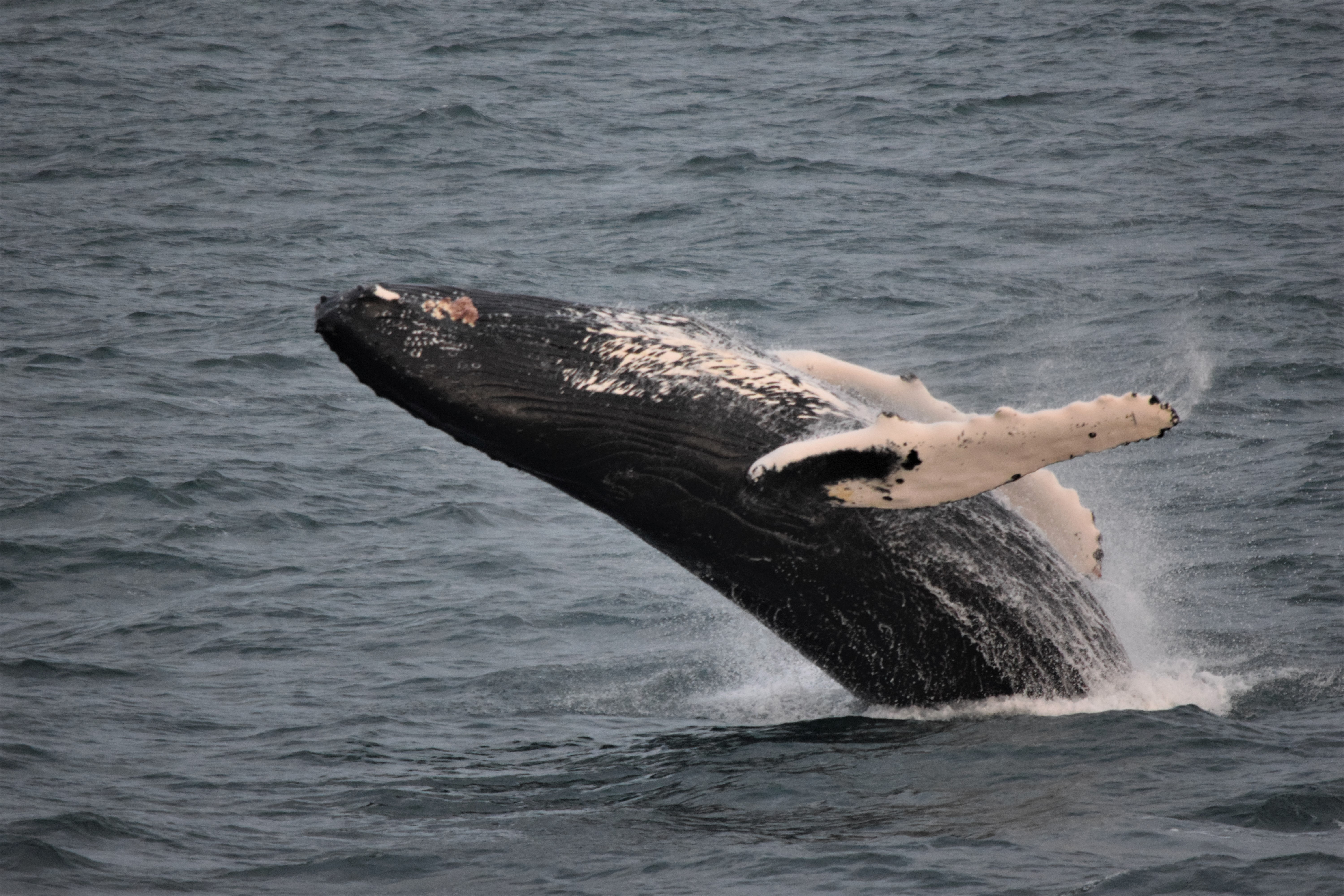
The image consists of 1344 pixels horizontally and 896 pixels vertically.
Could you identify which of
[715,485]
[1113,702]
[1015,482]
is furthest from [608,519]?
[1113,702]

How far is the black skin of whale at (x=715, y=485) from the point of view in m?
8.03

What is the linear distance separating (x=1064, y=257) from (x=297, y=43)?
29992 mm

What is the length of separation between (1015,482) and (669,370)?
231 cm

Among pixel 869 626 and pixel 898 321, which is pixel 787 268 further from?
pixel 869 626

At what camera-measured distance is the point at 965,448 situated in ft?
23.5

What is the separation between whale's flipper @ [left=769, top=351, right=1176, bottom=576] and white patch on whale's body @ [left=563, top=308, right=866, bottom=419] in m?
0.66

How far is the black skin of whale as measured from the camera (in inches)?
316

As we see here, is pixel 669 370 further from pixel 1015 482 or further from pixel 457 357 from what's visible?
pixel 1015 482

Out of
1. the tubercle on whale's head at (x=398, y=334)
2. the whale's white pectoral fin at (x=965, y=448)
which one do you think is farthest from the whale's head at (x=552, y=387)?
the whale's white pectoral fin at (x=965, y=448)

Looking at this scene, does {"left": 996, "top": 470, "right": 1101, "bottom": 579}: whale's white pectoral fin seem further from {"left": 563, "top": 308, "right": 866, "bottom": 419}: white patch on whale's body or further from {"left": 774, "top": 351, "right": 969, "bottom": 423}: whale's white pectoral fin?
{"left": 563, "top": 308, "right": 866, "bottom": 419}: white patch on whale's body

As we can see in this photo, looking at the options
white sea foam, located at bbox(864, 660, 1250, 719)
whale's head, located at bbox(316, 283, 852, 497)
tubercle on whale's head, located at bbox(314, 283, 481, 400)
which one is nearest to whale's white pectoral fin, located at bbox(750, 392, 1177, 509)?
whale's head, located at bbox(316, 283, 852, 497)

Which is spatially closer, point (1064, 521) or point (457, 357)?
point (457, 357)

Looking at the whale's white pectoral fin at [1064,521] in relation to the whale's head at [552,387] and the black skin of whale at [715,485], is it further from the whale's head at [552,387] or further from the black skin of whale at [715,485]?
the whale's head at [552,387]

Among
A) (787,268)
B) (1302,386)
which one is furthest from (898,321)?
(1302,386)
